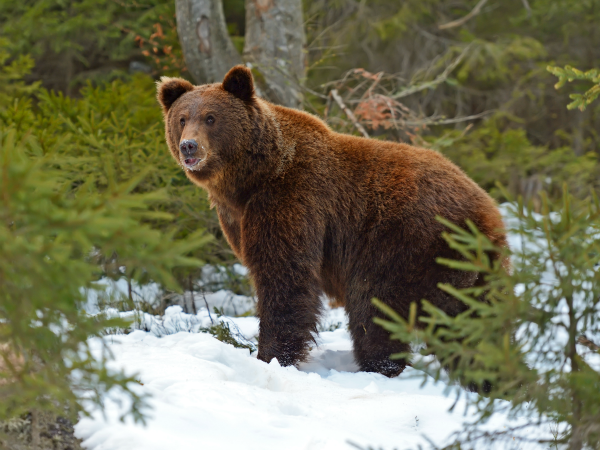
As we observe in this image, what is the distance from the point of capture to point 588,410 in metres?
2.16

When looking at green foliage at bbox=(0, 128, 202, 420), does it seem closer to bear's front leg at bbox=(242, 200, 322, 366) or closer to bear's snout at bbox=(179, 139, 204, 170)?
bear's front leg at bbox=(242, 200, 322, 366)

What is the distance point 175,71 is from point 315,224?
672 centimetres

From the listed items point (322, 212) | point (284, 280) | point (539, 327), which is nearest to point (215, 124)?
point (322, 212)

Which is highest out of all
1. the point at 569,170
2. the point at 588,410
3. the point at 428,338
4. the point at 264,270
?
the point at 428,338

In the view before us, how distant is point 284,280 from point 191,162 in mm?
1166

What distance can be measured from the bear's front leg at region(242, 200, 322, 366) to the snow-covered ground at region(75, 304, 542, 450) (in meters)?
0.28

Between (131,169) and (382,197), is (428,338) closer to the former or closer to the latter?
(382,197)

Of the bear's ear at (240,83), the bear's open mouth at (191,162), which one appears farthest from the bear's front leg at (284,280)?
the bear's ear at (240,83)

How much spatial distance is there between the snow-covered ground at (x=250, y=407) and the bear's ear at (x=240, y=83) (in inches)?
77.4

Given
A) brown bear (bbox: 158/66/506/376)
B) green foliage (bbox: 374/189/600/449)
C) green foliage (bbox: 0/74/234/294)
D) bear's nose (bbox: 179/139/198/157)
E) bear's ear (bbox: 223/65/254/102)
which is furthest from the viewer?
green foliage (bbox: 0/74/234/294)

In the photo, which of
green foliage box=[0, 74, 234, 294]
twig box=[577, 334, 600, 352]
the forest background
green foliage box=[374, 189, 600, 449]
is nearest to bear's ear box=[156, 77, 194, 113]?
the forest background

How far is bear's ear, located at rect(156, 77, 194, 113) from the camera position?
502 cm

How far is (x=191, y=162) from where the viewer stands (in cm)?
460

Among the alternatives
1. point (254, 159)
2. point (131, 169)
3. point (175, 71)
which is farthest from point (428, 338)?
point (175, 71)
